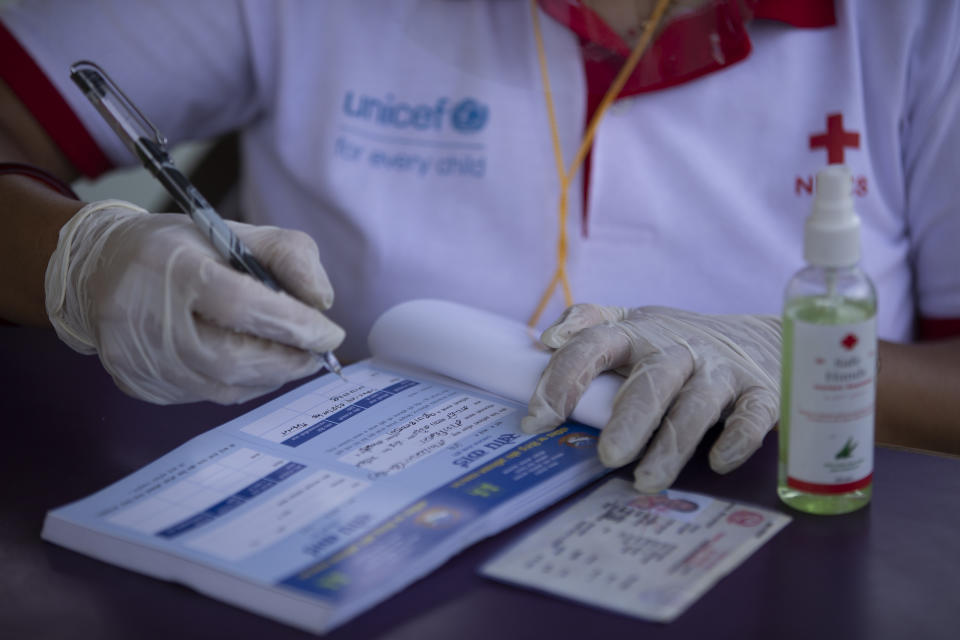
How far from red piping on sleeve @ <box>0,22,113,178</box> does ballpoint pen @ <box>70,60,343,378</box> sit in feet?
1.50

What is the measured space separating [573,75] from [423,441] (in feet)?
1.78

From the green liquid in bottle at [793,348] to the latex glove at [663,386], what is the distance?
0.18 ft

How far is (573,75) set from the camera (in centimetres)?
102

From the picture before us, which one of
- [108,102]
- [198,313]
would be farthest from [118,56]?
[198,313]

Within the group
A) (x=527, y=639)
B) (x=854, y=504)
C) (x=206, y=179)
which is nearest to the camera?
(x=527, y=639)

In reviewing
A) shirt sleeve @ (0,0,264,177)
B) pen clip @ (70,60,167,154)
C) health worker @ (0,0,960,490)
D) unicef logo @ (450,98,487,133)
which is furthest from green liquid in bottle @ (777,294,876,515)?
shirt sleeve @ (0,0,264,177)

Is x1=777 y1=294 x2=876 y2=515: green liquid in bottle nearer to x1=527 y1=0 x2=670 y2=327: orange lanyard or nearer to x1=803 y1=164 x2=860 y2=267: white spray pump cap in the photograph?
x1=803 y1=164 x2=860 y2=267: white spray pump cap

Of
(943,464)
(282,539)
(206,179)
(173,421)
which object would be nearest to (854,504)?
(943,464)

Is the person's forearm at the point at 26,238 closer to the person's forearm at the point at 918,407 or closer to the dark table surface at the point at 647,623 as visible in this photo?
the dark table surface at the point at 647,623

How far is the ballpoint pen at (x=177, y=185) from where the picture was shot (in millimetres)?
626

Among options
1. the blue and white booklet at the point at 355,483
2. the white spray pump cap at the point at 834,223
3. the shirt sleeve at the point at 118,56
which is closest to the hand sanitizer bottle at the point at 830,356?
the white spray pump cap at the point at 834,223

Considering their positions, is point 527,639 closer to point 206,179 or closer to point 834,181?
point 834,181

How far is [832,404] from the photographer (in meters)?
0.51

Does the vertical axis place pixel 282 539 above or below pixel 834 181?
below
